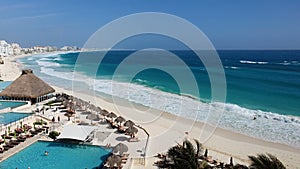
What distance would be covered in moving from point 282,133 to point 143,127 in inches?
349

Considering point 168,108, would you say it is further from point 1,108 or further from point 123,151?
point 1,108

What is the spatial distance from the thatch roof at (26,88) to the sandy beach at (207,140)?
284 inches

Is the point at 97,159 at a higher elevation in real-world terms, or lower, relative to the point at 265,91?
lower

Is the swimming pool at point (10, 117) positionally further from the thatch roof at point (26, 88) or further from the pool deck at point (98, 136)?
the thatch roof at point (26, 88)

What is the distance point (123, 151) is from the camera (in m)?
12.3

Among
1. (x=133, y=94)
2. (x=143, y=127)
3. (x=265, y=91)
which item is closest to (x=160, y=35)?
(x=143, y=127)

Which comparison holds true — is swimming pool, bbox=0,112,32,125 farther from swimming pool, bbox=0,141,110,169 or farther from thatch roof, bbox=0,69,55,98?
swimming pool, bbox=0,141,110,169

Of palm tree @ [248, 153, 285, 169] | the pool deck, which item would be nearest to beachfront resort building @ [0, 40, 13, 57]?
the pool deck

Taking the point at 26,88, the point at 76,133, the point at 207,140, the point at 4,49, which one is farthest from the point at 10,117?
the point at 4,49

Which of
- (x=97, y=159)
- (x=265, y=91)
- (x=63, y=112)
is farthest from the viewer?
(x=265, y=91)

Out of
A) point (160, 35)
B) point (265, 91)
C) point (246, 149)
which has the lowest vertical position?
point (246, 149)

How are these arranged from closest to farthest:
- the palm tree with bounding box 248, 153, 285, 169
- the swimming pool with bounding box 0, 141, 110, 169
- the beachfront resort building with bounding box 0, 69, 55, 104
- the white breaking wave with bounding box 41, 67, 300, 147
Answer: the palm tree with bounding box 248, 153, 285, 169
the swimming pool with bounding box 0, 141, 110, 169
the white breaking wave with bounding box 41, 67, 300, 147
the beachfront resort building with bounding box 0, 69, 55, 104

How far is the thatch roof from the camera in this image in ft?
70.9

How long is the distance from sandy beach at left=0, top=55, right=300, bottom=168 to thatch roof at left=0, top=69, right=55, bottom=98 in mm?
7224
